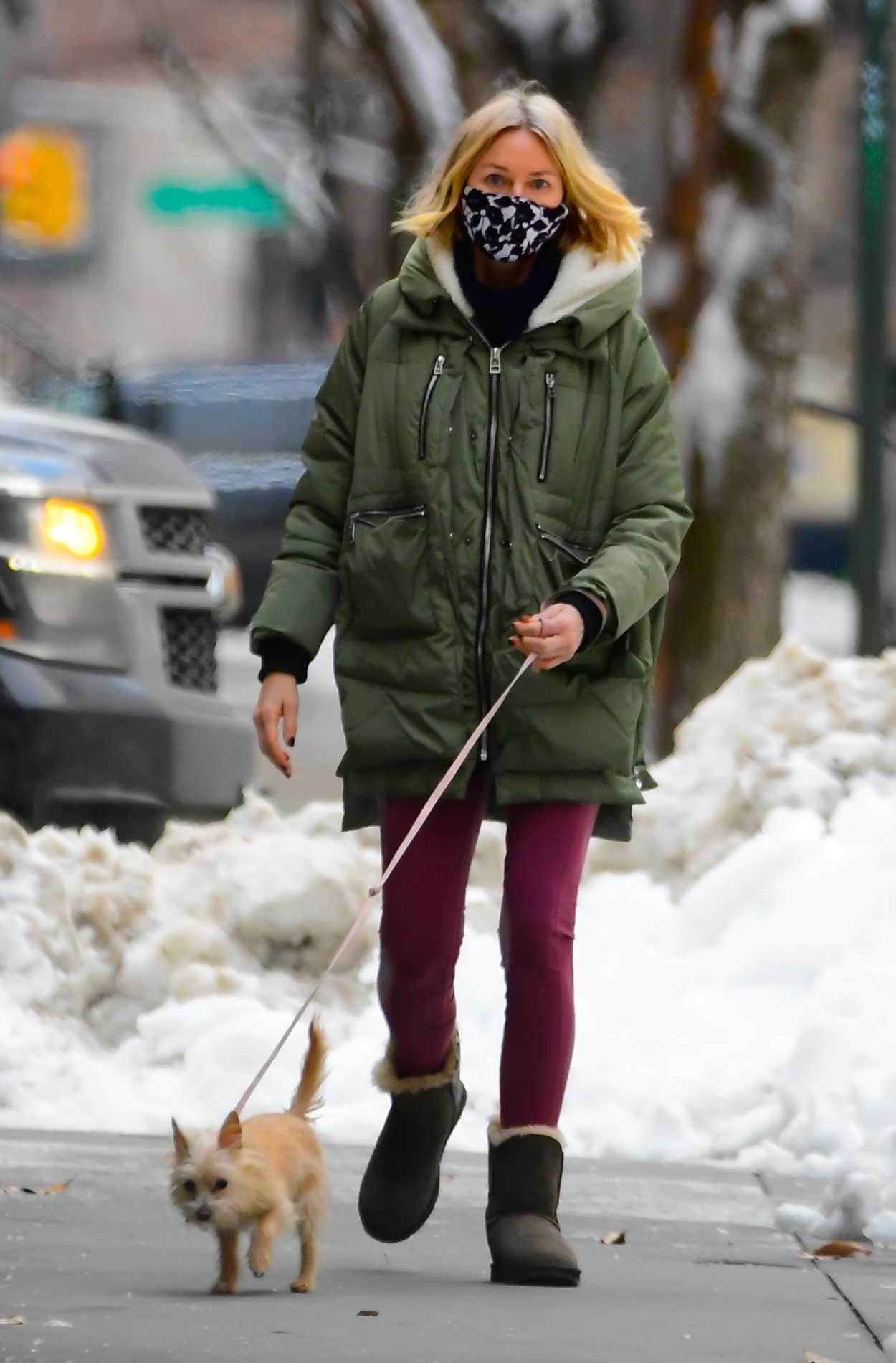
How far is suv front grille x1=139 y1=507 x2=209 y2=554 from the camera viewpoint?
307 inches

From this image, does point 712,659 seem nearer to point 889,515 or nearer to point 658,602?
point 889,515

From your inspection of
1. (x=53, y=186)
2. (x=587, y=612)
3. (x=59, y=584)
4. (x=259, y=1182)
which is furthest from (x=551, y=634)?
(x=53, y=186)

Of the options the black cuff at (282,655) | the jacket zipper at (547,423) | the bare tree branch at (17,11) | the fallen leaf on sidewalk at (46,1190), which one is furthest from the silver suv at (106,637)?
the bare tree branch at (17,11)

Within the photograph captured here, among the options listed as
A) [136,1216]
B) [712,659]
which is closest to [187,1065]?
[136,1216]

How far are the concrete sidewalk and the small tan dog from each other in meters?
0.08

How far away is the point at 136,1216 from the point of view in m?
5.04

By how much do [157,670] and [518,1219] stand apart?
347 centimetres

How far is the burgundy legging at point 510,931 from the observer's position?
444 cm

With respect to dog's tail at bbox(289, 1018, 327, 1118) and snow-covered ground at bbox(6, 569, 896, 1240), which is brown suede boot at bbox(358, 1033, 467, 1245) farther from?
snow-covered ground at bbox(6, 569, 896, 1240)

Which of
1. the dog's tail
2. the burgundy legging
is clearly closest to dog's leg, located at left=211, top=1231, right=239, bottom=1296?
the dog's tail

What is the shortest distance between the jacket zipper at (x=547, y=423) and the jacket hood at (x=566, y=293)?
0.08 metres

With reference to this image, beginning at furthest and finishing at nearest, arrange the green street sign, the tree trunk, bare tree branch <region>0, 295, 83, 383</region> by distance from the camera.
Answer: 1. the green street sign
2. bare tree branch <region>0, 295, 83, 383</region>
3. the tree trunk

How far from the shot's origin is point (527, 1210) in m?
4.45

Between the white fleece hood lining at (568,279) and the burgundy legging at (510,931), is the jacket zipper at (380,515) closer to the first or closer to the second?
the white fleece hood lining at (568,279)
